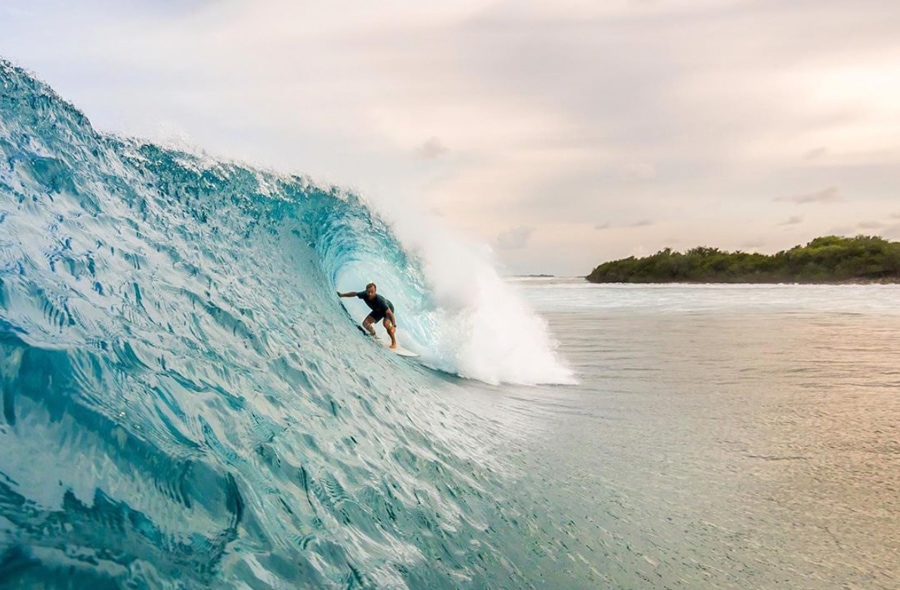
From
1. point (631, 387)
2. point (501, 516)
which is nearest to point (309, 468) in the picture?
point (501, 516)

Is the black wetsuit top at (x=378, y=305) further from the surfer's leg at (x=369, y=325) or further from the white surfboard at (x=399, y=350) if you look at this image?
the white surfboard at (x=399, y=350)

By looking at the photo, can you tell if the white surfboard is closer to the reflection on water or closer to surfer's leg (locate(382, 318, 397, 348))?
surfer's leg (locate(382, 318, 397, 348))

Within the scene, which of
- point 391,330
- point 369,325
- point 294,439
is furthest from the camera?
point 391,330

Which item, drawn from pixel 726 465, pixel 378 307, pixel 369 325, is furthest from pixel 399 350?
pixel 726 465

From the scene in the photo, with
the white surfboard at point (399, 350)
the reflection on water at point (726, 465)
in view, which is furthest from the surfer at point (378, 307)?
the reflection on water at point (726, 465)

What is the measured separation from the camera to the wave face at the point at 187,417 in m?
2.13

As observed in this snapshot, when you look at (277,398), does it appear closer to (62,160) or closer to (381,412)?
(381,412)

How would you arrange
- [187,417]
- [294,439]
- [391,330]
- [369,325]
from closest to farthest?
[187,417] → [294,439] → [369,325] → [391,330]

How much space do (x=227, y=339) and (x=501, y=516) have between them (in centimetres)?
206

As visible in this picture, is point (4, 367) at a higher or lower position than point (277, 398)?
higher

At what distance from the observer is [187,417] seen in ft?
9.60

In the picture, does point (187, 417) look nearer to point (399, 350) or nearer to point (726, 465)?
point (726, 465)

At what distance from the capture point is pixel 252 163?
832 cm

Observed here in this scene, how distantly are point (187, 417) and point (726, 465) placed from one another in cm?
408
